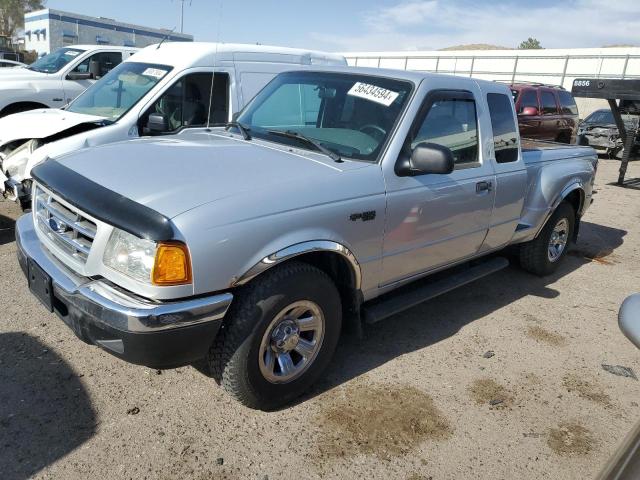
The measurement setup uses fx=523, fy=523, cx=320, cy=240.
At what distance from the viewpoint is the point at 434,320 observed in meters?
4.46

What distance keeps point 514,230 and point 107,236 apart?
11.7 feet

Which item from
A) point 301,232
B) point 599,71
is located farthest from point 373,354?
point 599,71

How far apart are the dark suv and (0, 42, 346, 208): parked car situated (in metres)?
7.39

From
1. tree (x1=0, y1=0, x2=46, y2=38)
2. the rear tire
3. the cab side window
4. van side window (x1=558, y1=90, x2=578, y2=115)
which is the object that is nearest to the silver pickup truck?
the rear tire

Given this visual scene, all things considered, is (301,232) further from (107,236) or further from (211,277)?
(107,236)

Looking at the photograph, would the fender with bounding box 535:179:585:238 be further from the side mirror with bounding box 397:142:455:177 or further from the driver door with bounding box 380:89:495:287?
the side mirror with bounding box 397:142:455:177

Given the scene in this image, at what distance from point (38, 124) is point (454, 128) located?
4.70 m

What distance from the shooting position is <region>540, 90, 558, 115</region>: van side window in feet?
41.9

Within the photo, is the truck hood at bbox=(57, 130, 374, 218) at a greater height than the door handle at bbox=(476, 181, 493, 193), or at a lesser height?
greater

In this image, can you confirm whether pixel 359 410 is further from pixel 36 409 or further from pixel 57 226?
pixel 57 226

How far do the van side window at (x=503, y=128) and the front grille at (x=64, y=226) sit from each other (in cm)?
312

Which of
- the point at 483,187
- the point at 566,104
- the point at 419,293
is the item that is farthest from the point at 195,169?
the point at 566,104

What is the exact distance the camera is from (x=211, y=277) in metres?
2.52

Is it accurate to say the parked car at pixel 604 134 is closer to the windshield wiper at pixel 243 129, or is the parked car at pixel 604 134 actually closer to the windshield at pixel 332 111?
the windshield at pixel 332 111
